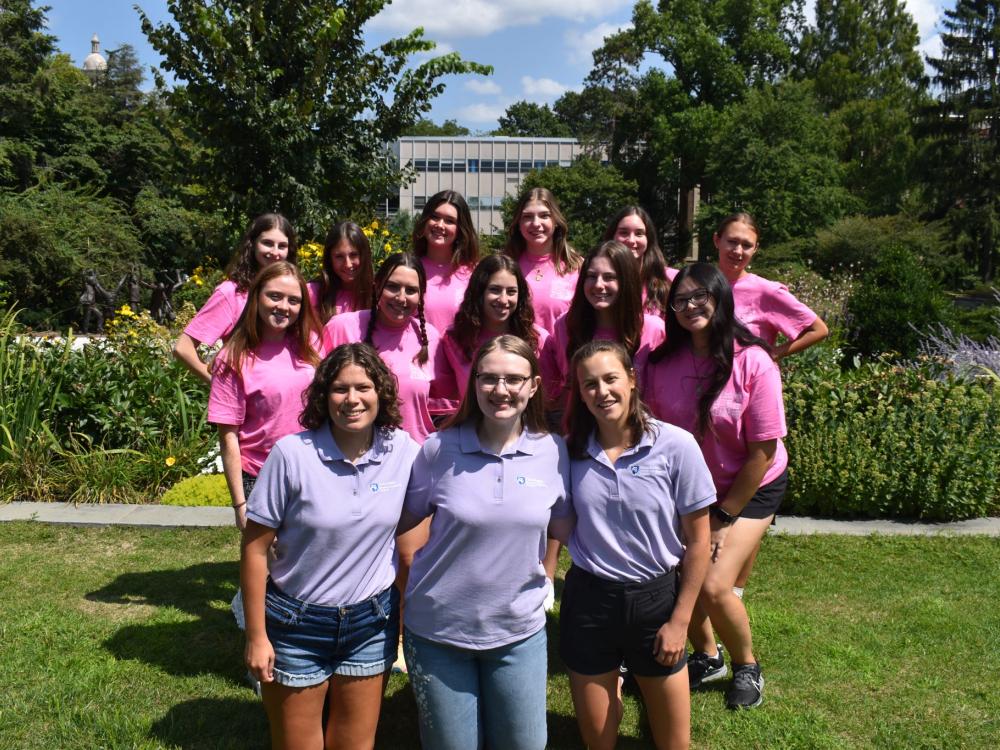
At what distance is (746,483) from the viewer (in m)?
3.33

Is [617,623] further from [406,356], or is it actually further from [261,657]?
[406,356]

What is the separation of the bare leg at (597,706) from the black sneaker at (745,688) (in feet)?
2.29

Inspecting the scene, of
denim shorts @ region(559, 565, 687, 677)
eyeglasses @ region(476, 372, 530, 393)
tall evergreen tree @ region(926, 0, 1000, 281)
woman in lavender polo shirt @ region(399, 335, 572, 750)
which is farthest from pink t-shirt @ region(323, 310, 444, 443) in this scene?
tall evergreen tree @ region(926, 0, 1000, 281)

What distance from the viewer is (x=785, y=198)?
30422 mm

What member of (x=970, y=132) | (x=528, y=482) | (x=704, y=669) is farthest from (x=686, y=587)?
(x=970, y=132)

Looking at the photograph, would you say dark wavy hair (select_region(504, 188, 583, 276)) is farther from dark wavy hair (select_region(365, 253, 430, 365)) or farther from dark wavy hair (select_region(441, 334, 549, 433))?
dark wavy hair (select_region(441, 334, 549, 433))

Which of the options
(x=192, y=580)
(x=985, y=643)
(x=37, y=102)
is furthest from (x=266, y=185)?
(x=37, y=102)

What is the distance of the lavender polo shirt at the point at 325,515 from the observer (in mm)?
2793

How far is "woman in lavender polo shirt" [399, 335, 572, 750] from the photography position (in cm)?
281

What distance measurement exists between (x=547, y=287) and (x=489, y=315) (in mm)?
669

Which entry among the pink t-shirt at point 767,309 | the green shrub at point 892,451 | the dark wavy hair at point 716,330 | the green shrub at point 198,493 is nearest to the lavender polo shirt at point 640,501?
the dark wavy hair at point 716,330

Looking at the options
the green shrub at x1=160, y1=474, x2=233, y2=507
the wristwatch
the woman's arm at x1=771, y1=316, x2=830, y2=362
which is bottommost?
the green shrub at x1=160, y1=474, x2=233, y2=507

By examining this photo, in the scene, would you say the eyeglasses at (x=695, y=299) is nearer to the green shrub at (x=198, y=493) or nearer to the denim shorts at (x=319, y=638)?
the denim shorts at (x=319, y=638)

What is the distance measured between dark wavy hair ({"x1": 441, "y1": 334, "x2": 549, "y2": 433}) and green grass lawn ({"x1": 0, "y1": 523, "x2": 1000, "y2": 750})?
1304 millimetres
